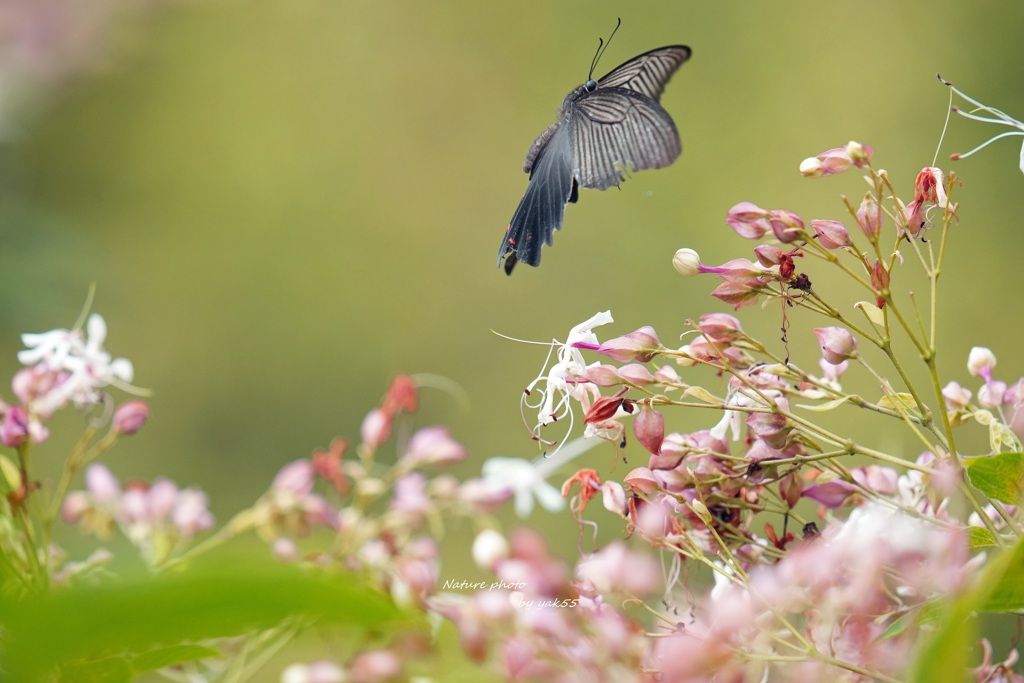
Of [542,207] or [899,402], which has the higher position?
[542,207]

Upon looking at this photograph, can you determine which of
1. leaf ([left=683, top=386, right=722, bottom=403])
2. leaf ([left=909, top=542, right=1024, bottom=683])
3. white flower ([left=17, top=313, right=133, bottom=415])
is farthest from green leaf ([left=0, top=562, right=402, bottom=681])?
white flower ([left=17, top=313, right=133, bottom=415])

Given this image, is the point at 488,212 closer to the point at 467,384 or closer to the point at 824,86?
the point at 467,384

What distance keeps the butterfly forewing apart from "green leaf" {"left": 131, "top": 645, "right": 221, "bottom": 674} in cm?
38

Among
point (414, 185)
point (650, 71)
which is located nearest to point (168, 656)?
point (650, 71)

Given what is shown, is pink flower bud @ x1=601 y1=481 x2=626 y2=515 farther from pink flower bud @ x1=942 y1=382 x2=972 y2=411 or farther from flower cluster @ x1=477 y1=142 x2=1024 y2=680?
pink flower bud @ x1=942 y1=382 x2=972 y2=411

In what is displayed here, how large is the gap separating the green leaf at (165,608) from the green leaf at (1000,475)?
0.21m

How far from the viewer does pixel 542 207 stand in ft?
1.82

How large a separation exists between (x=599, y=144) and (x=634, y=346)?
0.21 metres

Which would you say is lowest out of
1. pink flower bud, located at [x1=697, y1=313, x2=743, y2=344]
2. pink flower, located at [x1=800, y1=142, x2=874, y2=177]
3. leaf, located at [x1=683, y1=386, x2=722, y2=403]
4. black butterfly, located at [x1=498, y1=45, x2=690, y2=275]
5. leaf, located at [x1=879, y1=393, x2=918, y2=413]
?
leaf, located at [x1=879, y1=393, x2=918, y2=413]

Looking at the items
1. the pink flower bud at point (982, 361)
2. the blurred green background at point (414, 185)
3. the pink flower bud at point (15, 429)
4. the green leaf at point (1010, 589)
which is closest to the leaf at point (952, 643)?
the green leaf at point (1010, 589)

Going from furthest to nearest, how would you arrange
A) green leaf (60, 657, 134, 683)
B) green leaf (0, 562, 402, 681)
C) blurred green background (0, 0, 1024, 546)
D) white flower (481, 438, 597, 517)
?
1. blurred green background (0, 0, 1024, 546)
2. white flower (481, 438, 597, 517)
3. green leaf (60, 657, 134, 683)
4. green leaf (0, 562, 402, 681)

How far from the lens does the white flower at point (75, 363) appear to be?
18.1 inches

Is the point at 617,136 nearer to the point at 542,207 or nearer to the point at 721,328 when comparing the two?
the point at 542,207

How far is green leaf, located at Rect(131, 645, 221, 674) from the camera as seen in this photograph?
0.29 meters
